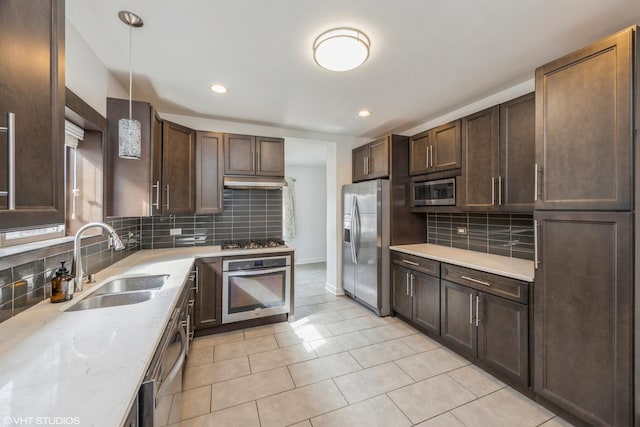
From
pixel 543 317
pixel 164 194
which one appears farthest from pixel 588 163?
pixel 164 194

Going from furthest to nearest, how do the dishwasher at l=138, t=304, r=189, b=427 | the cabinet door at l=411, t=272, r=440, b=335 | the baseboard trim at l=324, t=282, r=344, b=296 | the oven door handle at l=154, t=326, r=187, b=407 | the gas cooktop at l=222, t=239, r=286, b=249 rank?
the baseboard trim at l=324, t=282, r=344, b=296 < the gas cooktop at l=222, t=239, r=286, b=249 < the cabinet door at l=411, t=272, r=440, b=335 < the oven door handle at l=154, t=326, r=187, b=407 < the dishwasher at l=138, t=304, r=189, b=427

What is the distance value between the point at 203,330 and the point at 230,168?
1.83 m

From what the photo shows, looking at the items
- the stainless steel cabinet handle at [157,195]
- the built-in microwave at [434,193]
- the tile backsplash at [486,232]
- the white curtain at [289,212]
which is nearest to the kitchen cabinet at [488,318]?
the tile backsplash at [486,232]

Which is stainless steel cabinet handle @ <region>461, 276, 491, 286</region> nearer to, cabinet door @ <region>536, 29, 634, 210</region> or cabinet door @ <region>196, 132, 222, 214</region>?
cabinet door @ <region>536, 29, 634, 210</region>

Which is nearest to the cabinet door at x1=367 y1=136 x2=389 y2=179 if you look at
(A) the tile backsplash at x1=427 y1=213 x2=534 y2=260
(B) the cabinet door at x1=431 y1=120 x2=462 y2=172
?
(B) the cabinet door at x1=431 y1=120 x2=462 y2=172

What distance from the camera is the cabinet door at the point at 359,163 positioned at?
3.71 m

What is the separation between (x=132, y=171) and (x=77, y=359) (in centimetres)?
175

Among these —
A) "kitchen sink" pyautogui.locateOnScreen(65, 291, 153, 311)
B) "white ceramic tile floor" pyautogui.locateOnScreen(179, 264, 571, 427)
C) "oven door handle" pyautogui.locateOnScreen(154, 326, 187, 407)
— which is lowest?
"white ceramic tile floor" pyautogui.locateOnScreen(179, 264, 571, 427)

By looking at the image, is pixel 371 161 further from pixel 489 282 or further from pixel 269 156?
pixel 489 282

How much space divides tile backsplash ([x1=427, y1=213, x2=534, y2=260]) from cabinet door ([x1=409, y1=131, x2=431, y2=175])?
652 mm

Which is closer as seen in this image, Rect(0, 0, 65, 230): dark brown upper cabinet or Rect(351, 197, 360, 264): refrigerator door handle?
Rect(0, 0, 65, 230): dark brown upper cabinet

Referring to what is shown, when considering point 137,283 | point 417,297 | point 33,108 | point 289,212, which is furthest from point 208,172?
point 289,212

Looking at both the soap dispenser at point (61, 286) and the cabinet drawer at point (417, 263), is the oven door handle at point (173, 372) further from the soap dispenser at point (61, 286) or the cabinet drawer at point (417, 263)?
the cabinet drawer at point (417, 263)

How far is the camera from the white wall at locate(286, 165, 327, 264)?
6320 millimetres
